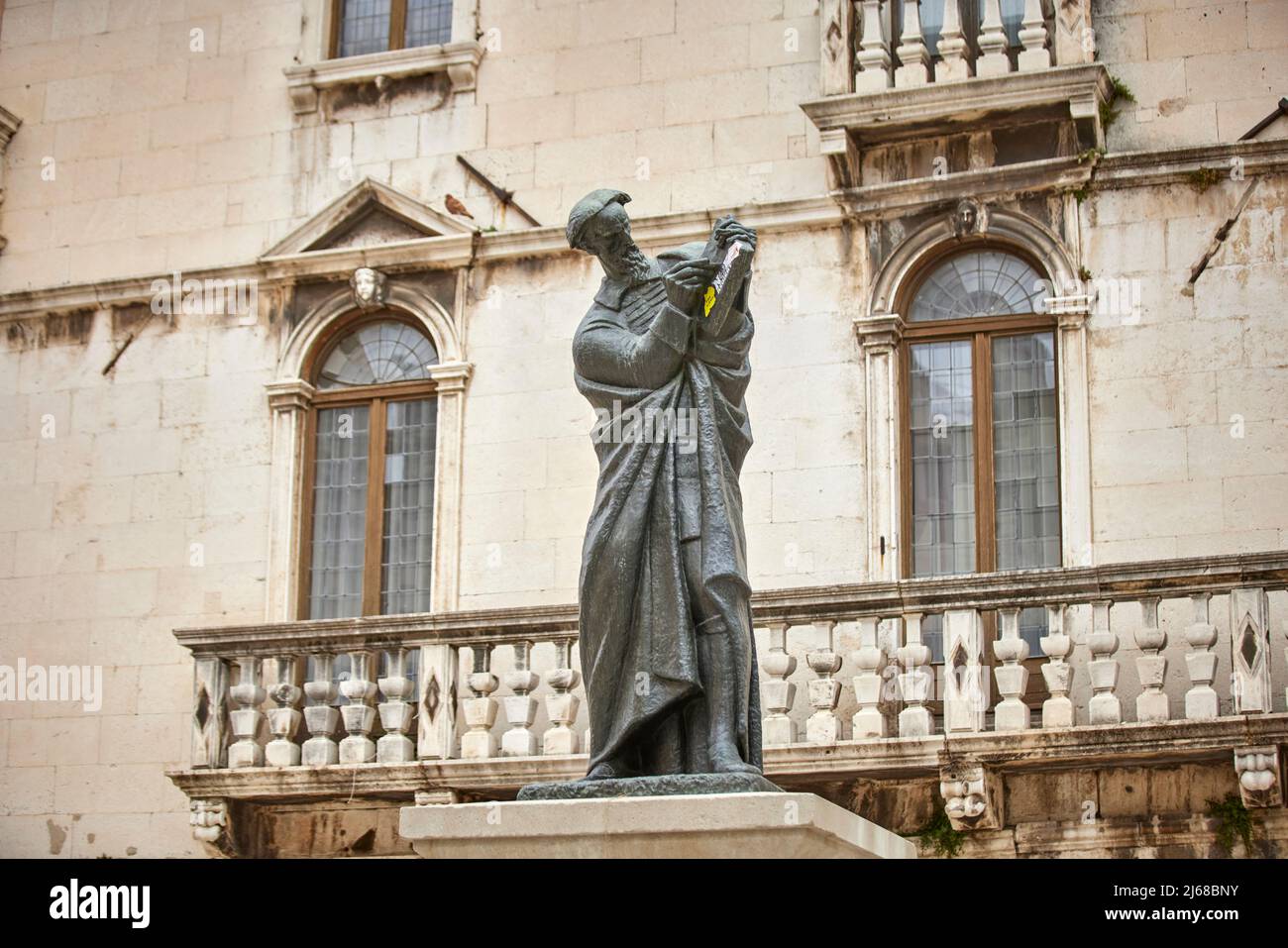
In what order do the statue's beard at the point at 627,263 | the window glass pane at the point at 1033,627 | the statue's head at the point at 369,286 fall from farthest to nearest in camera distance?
1. the statue's head at the point at 369,286
2. the window glass pane at the point at 1033,627
3. the statue's beard at the point at 627,263

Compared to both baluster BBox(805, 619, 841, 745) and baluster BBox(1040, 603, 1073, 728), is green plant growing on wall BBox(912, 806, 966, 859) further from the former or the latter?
baluster BBox(1040, 603, 1073, 728)

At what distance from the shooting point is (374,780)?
1697cm

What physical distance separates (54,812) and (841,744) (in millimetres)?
6385

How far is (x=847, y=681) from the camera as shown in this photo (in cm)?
1664

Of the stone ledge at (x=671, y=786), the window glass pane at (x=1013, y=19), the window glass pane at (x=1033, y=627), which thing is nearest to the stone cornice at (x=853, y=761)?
the window glass pane at (x=1033, y=627)

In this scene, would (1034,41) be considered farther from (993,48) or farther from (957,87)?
(957,87)

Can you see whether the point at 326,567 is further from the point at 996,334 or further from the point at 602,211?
the point at 602,211

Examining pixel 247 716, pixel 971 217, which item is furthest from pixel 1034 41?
pixel 247 716

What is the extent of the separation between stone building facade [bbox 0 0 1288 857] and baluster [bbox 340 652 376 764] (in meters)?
0.03

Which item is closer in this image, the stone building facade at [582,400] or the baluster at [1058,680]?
the baluster at [1058,680]

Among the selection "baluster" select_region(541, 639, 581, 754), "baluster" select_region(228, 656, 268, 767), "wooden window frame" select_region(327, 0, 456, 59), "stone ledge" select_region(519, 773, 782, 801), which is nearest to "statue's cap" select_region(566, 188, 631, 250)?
"stone ledge" select_region(519, 773, 782, 801)

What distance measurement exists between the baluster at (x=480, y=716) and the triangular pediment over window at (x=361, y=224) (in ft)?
12.8

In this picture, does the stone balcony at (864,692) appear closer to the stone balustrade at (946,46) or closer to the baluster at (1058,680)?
the baluster at (1058,680)

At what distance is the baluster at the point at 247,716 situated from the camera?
1733cm
